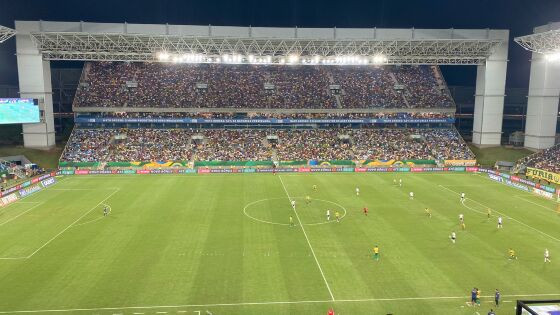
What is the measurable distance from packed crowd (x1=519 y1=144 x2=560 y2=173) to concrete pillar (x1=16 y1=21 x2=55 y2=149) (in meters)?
73.6

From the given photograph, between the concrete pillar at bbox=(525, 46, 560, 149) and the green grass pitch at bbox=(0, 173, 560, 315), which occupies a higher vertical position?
the concrete pillar at bbox=(525, 46, 560, 149)

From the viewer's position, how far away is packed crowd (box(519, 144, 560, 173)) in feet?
192

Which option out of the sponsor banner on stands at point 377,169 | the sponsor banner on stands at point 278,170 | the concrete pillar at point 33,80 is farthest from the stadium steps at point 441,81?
the concrete pillar at point 33,80

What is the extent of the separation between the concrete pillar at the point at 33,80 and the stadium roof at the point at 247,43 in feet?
3.22

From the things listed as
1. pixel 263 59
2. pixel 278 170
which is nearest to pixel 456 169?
pixel 278 170

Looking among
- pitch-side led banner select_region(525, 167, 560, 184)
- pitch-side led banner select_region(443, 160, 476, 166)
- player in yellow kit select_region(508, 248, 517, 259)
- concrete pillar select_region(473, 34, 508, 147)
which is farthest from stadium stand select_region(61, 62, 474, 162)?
player in yellow kit select_region(508, 248, 517, 259)

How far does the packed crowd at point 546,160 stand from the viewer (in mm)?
58631

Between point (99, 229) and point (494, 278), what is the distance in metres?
28.6

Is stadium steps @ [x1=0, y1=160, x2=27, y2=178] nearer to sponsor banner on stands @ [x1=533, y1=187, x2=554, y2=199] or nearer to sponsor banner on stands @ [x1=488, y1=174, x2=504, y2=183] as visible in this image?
sponsor banner on stands @ [x1=488, y1=174, x2=504, y2=183]

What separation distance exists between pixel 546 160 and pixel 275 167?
3947 centimetres

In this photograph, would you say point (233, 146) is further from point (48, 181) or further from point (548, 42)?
point (548, 42)

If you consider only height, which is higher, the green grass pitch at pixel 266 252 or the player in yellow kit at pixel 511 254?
the player in yellow kit at pixel 511 254

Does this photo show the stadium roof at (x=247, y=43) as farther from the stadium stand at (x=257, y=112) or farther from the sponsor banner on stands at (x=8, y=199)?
the sponsor banner on stands at (x=8, y=199)

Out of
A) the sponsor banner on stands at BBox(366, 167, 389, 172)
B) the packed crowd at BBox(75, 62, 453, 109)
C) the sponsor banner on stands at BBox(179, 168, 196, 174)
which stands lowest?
the sponsor banner on stands at BBox(179, 168, 196, 174)
